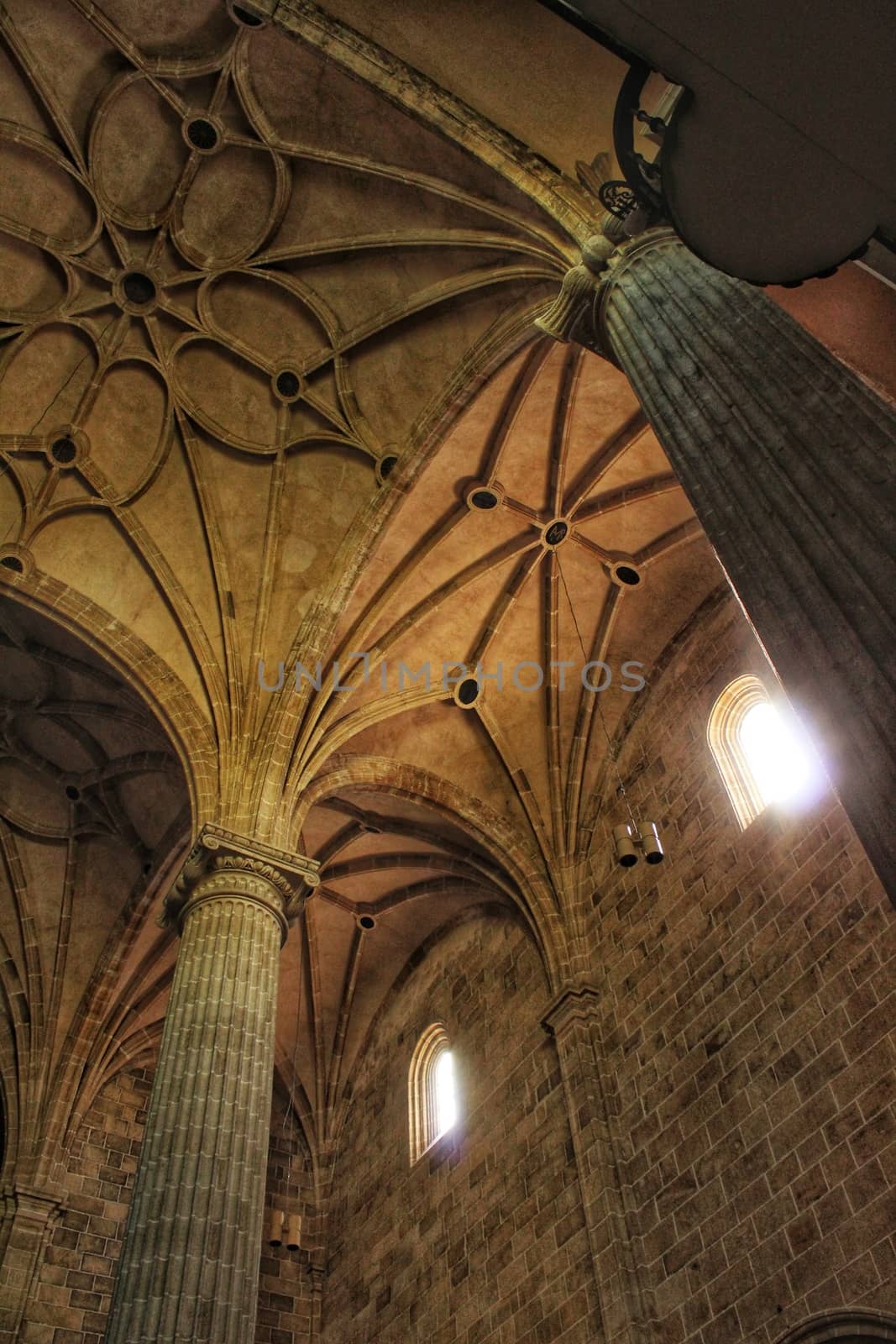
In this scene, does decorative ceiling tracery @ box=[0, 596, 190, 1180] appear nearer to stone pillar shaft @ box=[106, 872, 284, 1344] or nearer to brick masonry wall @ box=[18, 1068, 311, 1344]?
brick masonry wall @ box=[18, 1068, 311, 1344]

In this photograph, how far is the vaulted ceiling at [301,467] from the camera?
11.7m

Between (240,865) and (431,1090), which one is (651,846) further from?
(431,1090)

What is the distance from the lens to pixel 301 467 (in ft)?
45.8

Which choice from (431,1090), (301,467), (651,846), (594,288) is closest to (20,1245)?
(431,1090)

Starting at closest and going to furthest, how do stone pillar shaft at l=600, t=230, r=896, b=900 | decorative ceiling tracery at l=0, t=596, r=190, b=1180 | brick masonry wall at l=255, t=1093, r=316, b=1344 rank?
stone pillar shaft at l=600, t=230, r=896, b=900 < brick masonry wall at l=255, t=1093, r=316, b=1344 < decorative ceiling tracery at l=0, t=596, r=190, b=1180

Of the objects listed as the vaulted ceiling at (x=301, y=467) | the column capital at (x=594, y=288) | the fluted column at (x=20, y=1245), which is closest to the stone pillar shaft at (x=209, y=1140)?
the vaulted ceiling at (x=301, y=467)

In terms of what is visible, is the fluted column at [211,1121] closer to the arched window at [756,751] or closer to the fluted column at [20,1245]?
the arched window at [756,751]

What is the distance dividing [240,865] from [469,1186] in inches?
211

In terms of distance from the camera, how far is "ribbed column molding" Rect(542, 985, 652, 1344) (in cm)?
994

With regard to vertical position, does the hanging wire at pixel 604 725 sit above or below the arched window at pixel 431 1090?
above

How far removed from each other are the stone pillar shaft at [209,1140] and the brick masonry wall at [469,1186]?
402 cm

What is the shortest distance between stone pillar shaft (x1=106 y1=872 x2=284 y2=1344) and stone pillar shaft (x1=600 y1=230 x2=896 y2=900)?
19.7ft

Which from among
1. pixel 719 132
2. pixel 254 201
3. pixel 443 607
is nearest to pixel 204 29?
pixel 254 201

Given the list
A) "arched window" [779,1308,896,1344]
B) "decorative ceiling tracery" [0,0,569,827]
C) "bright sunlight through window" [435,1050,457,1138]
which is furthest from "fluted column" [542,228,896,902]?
"bright sunlight through window" [435,1050,457,1138]
